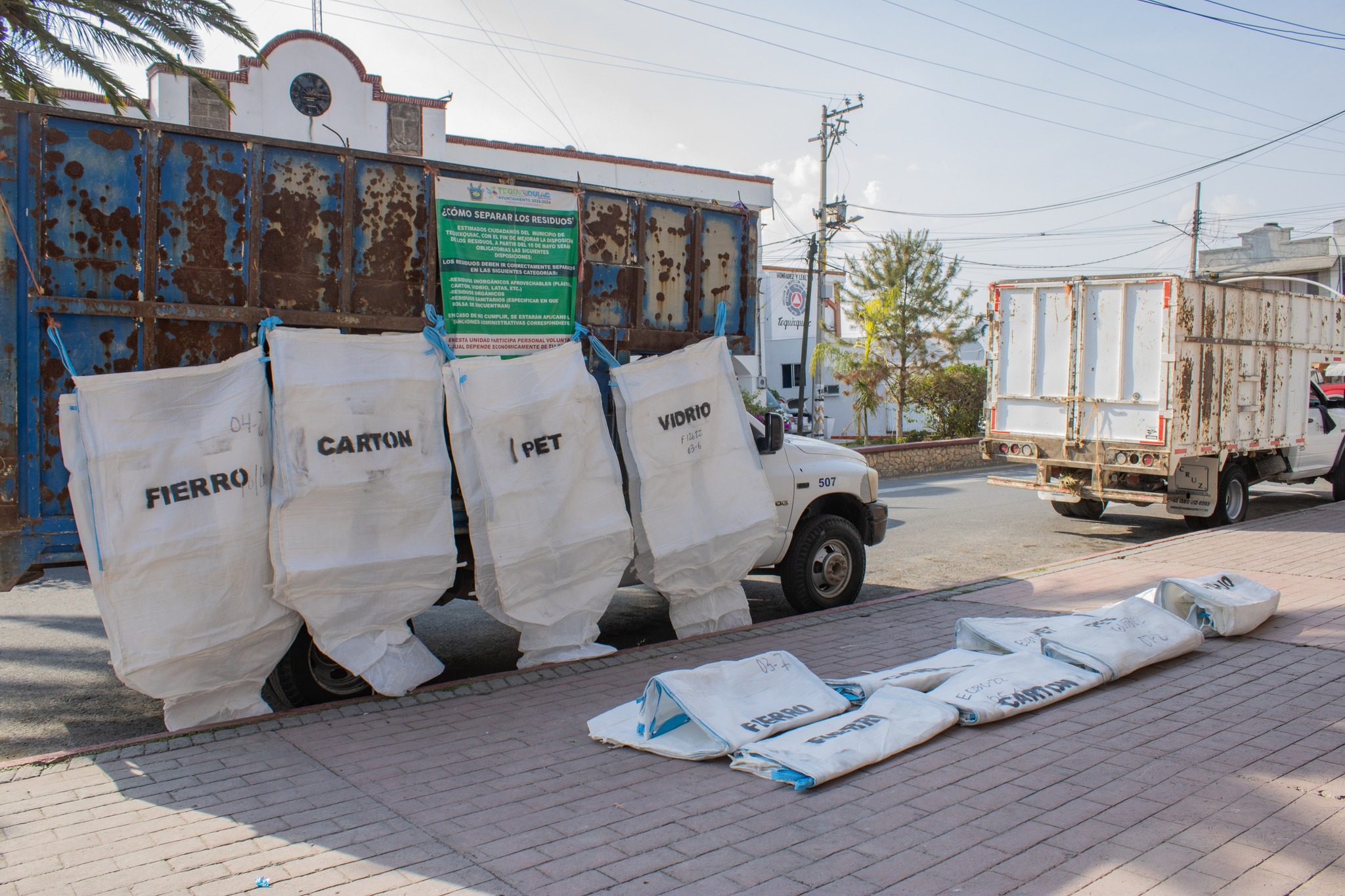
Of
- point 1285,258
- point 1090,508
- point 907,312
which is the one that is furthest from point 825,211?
point 1285,258

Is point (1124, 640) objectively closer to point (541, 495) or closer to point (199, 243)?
point (541, 495)

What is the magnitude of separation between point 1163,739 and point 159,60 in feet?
42.6

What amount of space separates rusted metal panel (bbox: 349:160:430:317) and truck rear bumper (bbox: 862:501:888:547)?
4.20m

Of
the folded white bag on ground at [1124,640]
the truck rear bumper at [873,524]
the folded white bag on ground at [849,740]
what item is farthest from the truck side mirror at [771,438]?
the folded white bag on ground at [849,740]

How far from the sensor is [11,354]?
5.07 meters

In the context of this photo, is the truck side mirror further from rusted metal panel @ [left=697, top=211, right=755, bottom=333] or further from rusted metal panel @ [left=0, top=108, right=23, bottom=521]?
rusted metal panel @ [left=0, top=108, right=23, bottom=521]

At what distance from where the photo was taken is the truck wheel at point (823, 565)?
8.01 meters

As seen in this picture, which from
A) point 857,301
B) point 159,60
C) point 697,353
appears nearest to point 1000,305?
point 697,353

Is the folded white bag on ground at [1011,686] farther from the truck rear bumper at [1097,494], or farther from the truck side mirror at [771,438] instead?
the truck rear bumper at [1097,494]

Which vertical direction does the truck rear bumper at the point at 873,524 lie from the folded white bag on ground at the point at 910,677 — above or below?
above

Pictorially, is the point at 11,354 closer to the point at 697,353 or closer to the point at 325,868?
the point at 325,868

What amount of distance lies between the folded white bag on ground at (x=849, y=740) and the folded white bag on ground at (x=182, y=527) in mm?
2755

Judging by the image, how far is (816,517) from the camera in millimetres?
8172

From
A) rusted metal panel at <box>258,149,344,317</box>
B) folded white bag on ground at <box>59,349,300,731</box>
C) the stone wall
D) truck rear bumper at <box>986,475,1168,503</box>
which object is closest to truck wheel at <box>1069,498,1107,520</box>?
truck rear bumper at <box>986,475,1168,503</box>
